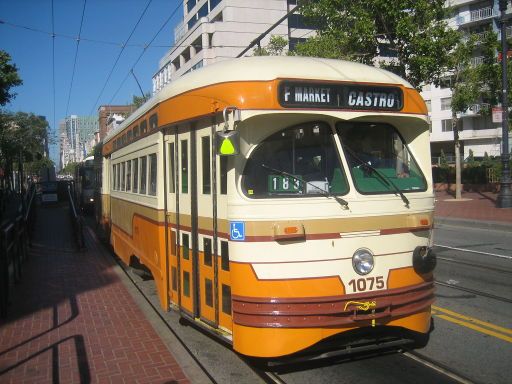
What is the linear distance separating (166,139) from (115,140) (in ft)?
16.9

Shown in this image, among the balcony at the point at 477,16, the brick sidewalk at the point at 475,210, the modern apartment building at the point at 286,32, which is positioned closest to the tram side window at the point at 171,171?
the brick sidewalk at the point at 475,210

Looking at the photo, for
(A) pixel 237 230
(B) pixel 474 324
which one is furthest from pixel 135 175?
(B) pixel 474 324

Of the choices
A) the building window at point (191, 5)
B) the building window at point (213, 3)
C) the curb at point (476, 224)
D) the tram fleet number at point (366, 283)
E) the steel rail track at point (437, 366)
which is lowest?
the steel rail track at point (437, 366)

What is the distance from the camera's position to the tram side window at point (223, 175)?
495 centimetres

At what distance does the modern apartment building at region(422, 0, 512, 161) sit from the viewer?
53703 millimetres

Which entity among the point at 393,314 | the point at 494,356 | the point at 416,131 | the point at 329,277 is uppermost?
the point at 416,131

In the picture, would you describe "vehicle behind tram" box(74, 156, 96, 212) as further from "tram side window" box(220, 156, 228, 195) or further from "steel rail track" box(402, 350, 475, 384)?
"steel rail track" box(402, 350, 475, 384)

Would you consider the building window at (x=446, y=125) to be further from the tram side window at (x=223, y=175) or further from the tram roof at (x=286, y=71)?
the tram side window at (x=223, y=175)

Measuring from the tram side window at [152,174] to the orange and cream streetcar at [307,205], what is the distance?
1.34 m

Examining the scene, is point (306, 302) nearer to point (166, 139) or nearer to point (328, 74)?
point (328, 74)

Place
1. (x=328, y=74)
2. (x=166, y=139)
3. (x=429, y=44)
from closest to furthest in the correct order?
(x=328, y=74) < (x=166, y=139) < (x=429, y=44)

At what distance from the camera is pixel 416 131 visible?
5453 mm

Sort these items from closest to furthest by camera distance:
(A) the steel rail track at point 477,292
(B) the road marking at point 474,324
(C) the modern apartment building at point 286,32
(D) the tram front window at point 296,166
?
(D) the tram front window at point 296,166 → (B) the road marking at point 474,324 → (A) the steel rail track at point 477,292 → (C) the modern apartment building at point 286,32

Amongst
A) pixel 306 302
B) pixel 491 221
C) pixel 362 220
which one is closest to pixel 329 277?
pixel 306 302
